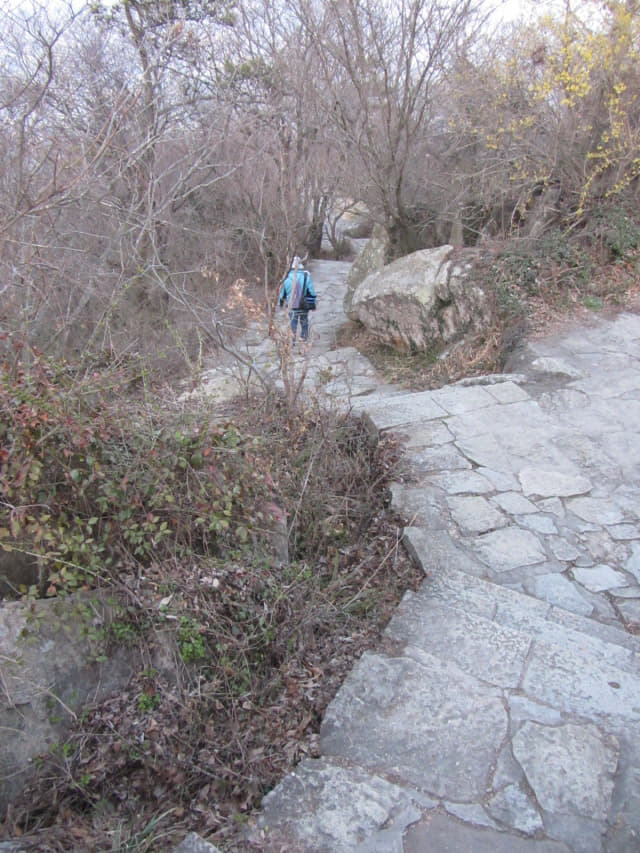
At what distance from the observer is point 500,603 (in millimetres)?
3236

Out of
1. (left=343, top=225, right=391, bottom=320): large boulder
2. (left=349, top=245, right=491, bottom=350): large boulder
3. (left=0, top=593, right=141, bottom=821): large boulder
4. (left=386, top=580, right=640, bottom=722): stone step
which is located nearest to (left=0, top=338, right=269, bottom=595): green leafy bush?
(left=0, top=593, right=141, bottom=821): large boulder

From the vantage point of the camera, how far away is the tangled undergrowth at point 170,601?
8.18ft

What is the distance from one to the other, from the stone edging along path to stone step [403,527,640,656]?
0.04 feet

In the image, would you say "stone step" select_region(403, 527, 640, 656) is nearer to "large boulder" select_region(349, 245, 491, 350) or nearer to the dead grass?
the dead grass

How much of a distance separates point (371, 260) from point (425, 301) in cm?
264

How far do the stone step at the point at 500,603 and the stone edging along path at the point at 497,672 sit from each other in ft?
0.04

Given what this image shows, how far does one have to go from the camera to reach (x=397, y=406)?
5.65 m

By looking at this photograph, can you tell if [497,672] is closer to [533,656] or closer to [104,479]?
[533,656]

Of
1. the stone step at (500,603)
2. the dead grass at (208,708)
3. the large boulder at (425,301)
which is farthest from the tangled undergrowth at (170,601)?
the large boulder at (425,301)

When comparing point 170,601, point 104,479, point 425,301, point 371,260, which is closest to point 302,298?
point 425,301

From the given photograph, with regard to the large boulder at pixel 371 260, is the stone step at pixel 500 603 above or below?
below

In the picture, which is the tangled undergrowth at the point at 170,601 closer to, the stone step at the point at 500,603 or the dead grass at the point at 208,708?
the dead grass at the point at 208,708

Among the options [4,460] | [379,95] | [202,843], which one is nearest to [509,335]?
[379,95]

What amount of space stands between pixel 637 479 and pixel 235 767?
11.4ft
